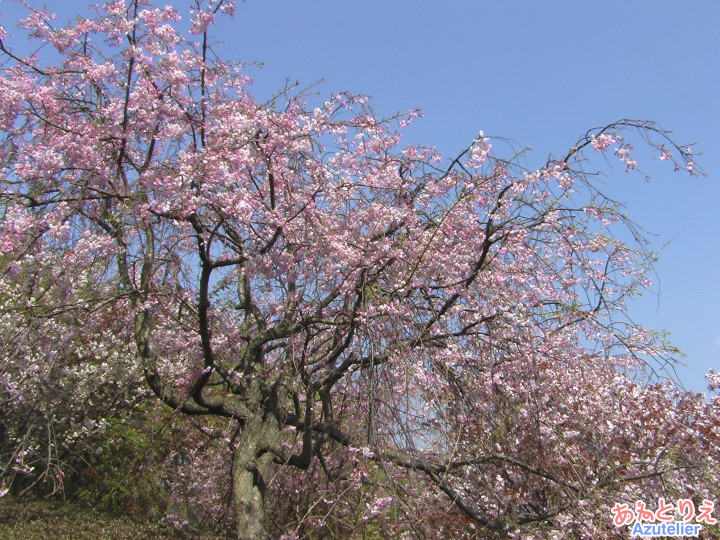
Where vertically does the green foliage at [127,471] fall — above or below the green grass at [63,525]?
above

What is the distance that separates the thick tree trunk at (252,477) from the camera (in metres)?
4.74

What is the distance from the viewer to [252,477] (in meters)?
4.96

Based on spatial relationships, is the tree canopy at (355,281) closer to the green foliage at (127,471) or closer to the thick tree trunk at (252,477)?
the thick tree trunk at (252,477)

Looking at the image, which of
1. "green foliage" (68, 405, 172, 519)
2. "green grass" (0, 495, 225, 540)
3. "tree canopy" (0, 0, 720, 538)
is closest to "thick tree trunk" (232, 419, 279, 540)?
"tree canopy" (0, 0, 720, 538)

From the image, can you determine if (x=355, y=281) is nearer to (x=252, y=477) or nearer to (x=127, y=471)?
(x=252, y=477)

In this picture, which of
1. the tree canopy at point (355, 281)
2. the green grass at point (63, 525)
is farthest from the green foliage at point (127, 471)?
the tree canopy at point (355, 281)

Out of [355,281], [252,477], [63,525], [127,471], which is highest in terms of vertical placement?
[355,281]

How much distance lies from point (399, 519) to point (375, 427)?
123 cm

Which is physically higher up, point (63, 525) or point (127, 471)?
point (127, 471)

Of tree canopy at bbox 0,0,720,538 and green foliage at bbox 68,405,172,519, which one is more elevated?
tree canopy at bbox 0,0,720,538

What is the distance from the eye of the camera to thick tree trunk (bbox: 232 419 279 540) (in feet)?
15.6

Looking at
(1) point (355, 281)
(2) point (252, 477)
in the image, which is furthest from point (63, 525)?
(1) point (355, 281)

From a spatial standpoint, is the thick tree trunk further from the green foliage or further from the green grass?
the green foliage

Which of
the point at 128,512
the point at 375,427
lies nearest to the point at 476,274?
the point at 375,427
